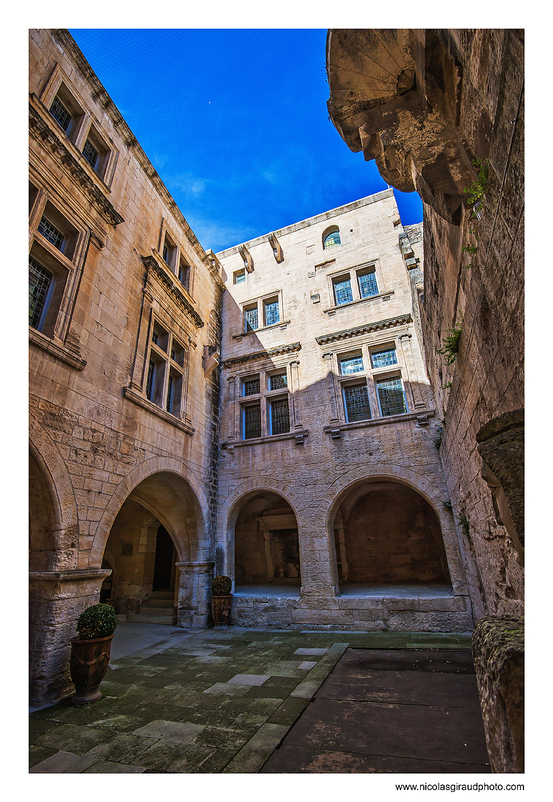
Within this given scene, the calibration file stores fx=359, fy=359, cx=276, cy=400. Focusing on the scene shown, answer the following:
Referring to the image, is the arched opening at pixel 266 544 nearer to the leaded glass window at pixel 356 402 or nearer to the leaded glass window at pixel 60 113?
the leaded glass window at pixel 356 402

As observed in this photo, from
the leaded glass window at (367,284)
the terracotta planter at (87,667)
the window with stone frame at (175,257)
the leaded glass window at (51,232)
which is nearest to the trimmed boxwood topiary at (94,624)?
the terracotta planter at (87,667)

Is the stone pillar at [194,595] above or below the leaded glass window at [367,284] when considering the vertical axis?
below

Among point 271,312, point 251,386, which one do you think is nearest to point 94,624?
point 251,386

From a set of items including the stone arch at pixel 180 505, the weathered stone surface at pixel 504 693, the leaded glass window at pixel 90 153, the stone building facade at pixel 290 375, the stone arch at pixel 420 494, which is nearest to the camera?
the weathered stone surface at pixel 504 693

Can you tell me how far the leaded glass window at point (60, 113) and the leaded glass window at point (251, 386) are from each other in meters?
7.38

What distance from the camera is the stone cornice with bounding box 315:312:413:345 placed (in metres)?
9.93

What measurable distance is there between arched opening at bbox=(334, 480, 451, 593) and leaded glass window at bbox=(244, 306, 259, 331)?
6.37 m

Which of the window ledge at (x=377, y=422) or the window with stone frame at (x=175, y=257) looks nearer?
the window ledge at (x=377, y=422)

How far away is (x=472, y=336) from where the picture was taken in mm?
3652

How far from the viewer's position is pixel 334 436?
9.55 metres

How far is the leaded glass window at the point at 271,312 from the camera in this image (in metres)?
12.2

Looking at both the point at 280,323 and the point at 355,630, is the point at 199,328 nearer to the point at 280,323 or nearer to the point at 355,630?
the point at 280,323

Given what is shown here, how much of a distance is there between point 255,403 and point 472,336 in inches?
324
